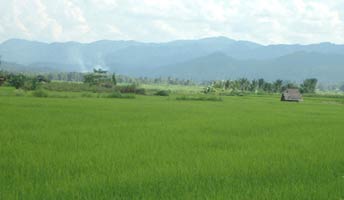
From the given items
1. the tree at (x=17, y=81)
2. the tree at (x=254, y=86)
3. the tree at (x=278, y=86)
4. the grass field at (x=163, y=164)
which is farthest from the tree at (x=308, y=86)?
the grass field at (x=163, y=164)

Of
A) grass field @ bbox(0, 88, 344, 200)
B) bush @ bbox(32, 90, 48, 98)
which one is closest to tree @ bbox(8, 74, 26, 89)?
bush @ bbox(32, 90, 48, 98)

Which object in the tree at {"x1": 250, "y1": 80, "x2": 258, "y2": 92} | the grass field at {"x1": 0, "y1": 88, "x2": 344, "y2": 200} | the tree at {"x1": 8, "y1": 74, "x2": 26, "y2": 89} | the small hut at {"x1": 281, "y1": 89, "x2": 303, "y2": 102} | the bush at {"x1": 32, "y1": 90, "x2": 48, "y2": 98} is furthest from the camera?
the tree at {"x1": 250, "y1": 80, "x2": 258, "y2": 92}

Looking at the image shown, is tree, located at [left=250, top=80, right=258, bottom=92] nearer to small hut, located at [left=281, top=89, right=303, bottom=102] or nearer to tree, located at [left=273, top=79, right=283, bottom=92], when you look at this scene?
tree, located at [left=273, top=79, right=283, bottom=92]

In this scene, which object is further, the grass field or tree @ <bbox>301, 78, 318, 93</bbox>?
tree @ <bbox>301, 78, 318, 93</bbox>

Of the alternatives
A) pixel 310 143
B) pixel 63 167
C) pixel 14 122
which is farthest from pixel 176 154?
pixel 14 122

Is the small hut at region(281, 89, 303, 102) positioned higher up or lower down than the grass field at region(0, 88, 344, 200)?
lower down

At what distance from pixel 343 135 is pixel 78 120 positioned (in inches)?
293

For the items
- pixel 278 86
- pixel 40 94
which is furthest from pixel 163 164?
pixel 278 86

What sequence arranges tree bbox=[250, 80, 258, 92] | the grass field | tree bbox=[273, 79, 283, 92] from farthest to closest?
tree bbox=[250, 80, 258, 92] < tree bbox=[273, 79, 283, 92] < the grass field

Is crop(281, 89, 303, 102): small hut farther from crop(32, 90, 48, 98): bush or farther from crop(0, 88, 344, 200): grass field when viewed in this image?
crop(0, 88, 344, 200): grass field

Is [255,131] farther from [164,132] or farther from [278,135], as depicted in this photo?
[164,132]

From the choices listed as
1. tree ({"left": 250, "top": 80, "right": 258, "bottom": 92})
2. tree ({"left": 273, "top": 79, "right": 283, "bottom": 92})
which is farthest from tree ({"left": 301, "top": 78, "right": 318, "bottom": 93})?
tree ({"left": 250, "top": 80, "right": 258, "bottom": 92})

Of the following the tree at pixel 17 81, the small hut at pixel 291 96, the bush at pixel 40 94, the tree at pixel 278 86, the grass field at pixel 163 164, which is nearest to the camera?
the grass field at pixel 163 164

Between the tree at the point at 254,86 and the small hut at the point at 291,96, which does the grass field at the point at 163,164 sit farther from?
the tree at the point at 254,86
